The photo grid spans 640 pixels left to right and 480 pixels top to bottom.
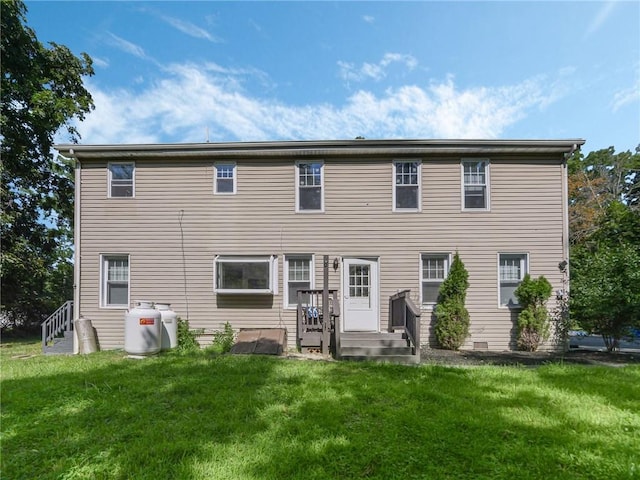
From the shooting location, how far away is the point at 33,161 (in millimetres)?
12109

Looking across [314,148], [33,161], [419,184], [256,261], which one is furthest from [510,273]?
[33,161]

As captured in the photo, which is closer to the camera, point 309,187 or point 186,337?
point 186,337

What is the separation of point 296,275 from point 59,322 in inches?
242

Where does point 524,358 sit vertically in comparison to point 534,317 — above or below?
below

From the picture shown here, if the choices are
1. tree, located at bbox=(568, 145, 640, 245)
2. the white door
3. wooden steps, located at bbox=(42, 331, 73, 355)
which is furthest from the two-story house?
tree, located at bbox=(568, 145, 640, 245)

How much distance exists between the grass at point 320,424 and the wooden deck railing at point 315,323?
74.4 inches

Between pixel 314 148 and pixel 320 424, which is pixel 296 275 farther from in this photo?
pixel 320 424

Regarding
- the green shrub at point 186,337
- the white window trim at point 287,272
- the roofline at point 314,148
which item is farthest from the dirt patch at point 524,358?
the green shrub at point 186,337

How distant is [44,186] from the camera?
12.6m

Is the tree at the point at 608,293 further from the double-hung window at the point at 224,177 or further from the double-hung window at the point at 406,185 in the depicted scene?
the double-hung window at the point at 224,177

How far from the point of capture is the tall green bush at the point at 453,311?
764 cm

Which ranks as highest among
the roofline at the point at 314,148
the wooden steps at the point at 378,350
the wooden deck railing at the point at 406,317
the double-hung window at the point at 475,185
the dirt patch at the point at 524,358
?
the roofline at the point at 314,148

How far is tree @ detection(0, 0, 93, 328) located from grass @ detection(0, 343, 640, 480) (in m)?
9.31

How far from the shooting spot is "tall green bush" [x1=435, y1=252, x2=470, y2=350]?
25.1 feet
